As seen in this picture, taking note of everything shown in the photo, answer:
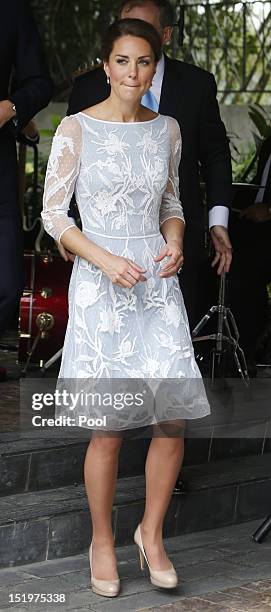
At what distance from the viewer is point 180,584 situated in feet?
13.5

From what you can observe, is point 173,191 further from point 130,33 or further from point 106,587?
point 106,587

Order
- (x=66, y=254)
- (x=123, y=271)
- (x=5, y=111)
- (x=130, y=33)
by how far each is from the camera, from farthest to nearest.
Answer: (x=5, y=111) → (x=66, y=254) → (x=130, y=33) → (x=123, y=271)

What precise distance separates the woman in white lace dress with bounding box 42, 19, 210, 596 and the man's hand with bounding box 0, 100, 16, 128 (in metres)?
0.50

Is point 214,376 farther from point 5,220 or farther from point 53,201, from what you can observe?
point 53,201

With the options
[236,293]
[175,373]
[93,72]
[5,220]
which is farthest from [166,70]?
[236,293]

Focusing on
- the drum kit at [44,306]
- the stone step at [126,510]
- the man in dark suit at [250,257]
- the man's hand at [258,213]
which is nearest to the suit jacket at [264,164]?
the man in dark suit at [250,257]

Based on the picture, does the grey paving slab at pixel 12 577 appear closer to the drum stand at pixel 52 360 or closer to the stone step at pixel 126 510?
the stone step at pixel 126 510

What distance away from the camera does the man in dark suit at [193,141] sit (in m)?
4.48

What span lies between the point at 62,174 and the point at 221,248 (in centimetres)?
87

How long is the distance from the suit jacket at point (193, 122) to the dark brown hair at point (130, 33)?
25.4 inches

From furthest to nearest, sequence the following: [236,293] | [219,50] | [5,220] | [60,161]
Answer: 1. [219,50]
2. [236,293]
3. [5,220]
4. [60,161]

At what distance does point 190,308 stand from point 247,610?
122cm

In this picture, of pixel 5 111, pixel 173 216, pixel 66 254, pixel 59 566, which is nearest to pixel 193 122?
pixel 173 216

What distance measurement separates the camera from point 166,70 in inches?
179
